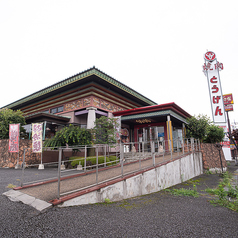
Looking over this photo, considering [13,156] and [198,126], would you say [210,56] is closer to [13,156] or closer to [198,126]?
[198,126]

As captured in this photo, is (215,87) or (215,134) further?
(215,87)

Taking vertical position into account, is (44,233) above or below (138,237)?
above

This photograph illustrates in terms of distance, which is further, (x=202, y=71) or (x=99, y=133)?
(x=202, y=71)

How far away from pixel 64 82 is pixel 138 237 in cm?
1170

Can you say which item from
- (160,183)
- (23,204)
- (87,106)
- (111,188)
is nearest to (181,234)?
(111,188)

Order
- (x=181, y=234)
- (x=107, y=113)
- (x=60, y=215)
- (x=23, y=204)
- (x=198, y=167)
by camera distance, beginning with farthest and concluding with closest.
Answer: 1. (x=107, y=113)
2. (x=198, y=167)
3. (x=23, y=204)
4. (x=60, y=215)
5. (x=181, y=234)

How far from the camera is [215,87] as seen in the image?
18.9 metres

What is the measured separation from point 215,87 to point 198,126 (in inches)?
320

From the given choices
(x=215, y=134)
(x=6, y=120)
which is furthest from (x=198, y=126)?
(x=6, y=120)

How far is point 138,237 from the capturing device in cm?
265

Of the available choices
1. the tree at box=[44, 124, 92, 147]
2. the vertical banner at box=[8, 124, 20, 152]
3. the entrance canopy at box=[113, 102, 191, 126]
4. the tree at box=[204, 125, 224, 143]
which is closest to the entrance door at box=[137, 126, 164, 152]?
the entrance canopy at box=[113, 102, 191, 126]

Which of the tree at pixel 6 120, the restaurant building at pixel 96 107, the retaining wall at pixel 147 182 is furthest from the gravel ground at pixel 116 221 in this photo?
the tree at pixel 6 120

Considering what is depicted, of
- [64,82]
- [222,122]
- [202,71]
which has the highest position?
[202,71]

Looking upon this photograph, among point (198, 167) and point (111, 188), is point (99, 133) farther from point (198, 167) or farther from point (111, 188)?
point (198, 167)
